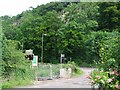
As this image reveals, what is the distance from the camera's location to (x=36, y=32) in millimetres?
15305

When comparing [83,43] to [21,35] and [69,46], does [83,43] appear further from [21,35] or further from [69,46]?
[21,35]

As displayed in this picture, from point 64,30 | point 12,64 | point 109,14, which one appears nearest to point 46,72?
point 12,64

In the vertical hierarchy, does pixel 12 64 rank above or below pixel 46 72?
above

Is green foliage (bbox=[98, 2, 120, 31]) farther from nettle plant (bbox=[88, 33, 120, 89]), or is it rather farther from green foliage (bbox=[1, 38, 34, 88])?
nettle plant (bbox=[88, 33, 120, 89])

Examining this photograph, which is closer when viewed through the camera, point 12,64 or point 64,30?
point 12,64

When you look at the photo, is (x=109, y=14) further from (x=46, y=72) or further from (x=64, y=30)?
(x=64, y=30)

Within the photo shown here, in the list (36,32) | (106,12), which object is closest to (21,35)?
(36,32)

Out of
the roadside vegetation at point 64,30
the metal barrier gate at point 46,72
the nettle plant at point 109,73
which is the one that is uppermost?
the roadside vegetation at point 64,30

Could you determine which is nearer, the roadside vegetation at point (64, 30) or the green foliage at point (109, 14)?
the green foliage at point (109, 14)

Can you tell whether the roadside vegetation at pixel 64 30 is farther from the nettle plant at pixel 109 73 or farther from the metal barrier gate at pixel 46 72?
the nettle plant at pixel 109 73

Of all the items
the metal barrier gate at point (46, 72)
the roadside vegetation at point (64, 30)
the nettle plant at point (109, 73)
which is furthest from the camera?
the roadside vegetation at point (64, 30)

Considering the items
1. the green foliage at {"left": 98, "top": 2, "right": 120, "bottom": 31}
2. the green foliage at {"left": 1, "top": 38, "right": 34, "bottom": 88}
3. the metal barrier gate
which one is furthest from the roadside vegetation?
the green foliage at {"left": 1, "top": 38, "right": 34, "bottom": 88}

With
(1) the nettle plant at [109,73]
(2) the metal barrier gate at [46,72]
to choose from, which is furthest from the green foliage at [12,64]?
(1) the nettle plant at [109,73]

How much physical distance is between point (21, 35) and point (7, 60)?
7.60 meters
